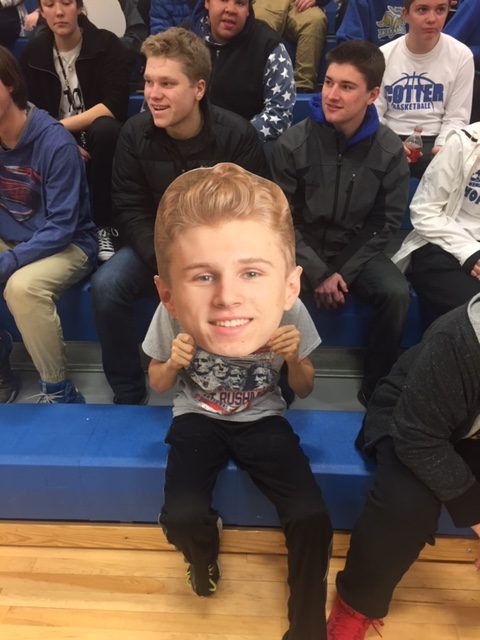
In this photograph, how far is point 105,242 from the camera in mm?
1837

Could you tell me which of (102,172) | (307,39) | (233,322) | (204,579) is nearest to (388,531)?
(204,579)

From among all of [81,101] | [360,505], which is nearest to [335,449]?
[360,505]

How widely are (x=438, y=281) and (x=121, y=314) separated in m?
0.96

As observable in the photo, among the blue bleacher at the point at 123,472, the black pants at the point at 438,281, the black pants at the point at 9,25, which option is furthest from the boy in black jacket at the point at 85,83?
the black pants at the point at 438,281

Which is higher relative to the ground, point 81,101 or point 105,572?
point 81,101

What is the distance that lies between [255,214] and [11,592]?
3.47 feet

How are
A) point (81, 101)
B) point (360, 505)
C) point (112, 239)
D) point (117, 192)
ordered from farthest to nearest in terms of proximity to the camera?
point (81, 101), point (112, 239), point (117, 192), point (360, 505)

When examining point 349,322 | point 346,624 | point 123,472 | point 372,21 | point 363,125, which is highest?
point 372,21

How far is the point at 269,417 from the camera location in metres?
1.18

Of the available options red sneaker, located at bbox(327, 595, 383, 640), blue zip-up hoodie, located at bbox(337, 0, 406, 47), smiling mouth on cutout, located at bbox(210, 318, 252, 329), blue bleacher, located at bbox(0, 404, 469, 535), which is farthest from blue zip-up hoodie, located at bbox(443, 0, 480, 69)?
red sneaker, located at bbox(327, 595, 383, 640)

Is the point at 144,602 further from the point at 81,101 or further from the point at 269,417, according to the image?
the point at 81,101

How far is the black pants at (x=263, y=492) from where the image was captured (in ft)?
3.41

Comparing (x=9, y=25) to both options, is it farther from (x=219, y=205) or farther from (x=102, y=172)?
(x=219, y=205)

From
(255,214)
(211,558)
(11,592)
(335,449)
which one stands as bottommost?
(11,592)
